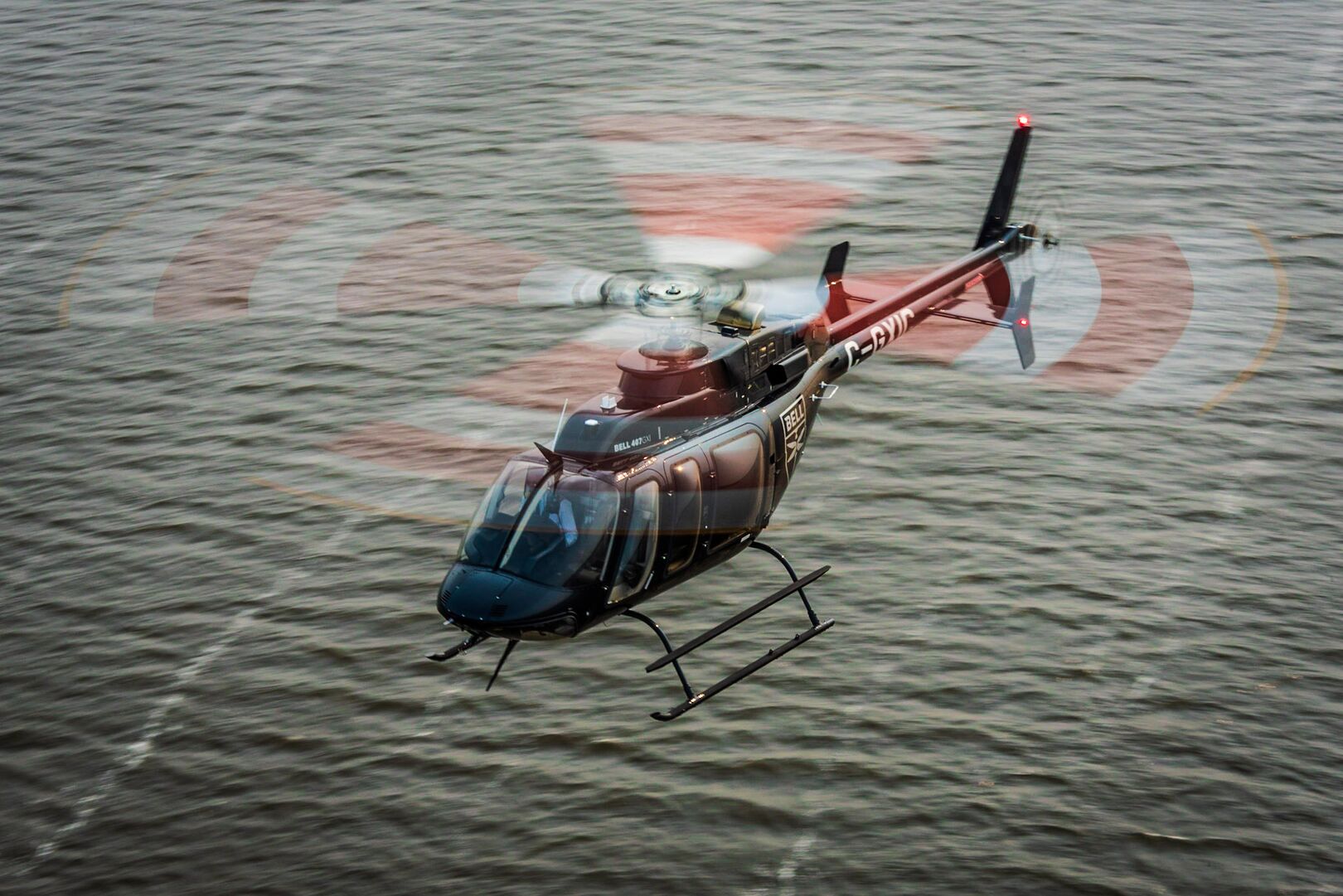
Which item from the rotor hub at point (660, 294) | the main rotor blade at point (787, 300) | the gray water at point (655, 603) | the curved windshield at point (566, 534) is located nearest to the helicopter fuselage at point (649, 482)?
the curved windshield at point (566, 534)

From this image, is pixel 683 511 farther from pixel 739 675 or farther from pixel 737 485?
pixel 739 675

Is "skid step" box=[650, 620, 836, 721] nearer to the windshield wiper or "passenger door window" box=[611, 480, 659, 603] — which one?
"passenger door window" box=[611, 480, 659, 603]

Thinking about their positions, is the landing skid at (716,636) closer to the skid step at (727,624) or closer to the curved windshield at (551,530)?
the skid step at (727,624)

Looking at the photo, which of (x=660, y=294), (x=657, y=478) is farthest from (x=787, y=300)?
(x=657, y=478)

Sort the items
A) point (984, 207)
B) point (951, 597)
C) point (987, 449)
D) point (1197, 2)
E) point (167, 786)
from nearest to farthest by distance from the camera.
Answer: point (167, 786) → point (951, 597) → point (987, 449) → point (984, 207) → point (1197, 2)

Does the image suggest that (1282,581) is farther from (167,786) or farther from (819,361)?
(167,786)

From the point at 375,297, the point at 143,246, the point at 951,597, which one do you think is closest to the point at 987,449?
the point at 951,597
